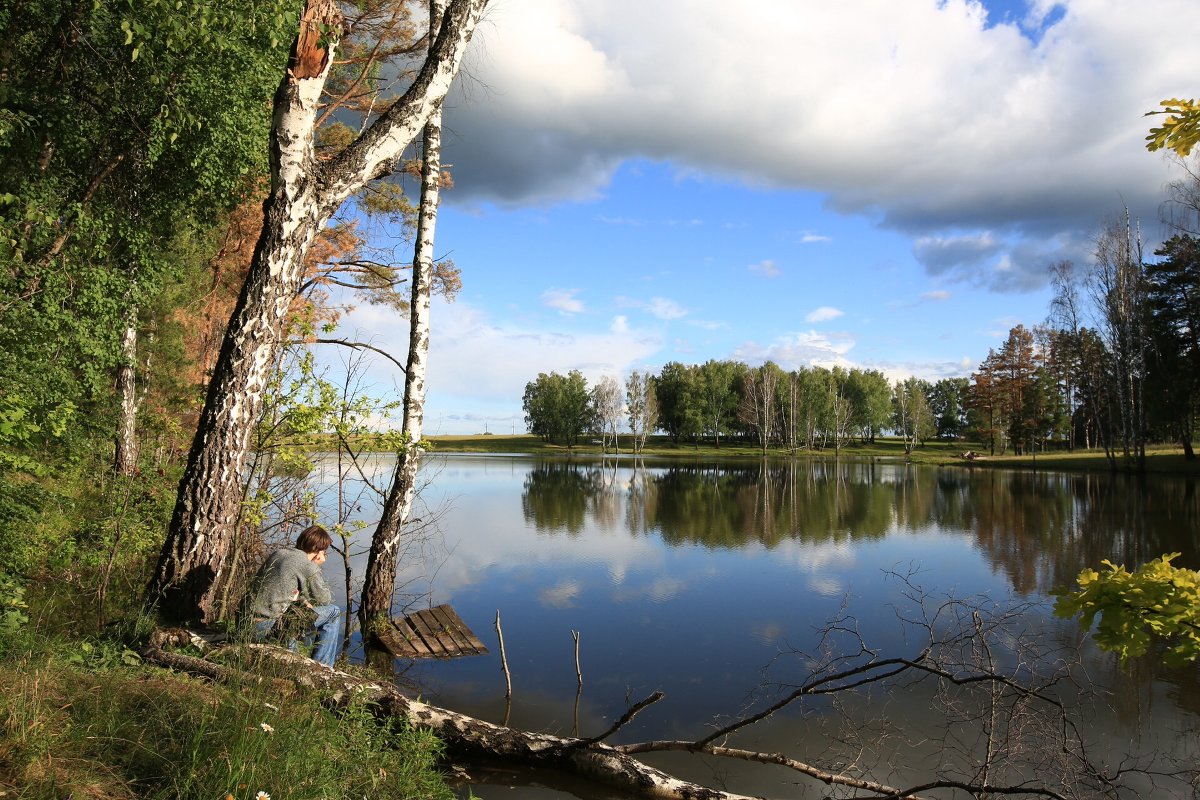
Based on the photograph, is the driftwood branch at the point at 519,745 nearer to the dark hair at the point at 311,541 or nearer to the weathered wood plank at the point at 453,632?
the dark hair at the point at 311,541

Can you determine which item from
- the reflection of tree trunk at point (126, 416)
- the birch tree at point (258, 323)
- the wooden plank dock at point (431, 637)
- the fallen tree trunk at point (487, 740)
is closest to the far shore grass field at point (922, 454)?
the reflection of tree trunk at point (126, 416)

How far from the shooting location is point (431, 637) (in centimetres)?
870

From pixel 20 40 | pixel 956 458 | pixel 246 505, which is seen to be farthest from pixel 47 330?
pixel 956 458

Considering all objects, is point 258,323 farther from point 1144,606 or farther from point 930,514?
point 930,514

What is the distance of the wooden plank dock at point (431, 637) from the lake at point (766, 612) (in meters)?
0.19

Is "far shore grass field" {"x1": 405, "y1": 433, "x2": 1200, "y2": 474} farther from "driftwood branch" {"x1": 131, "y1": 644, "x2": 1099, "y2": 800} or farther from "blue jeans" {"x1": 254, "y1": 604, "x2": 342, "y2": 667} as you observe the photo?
"driftwood branch" {"x1": 131, "y1": 644, "x2": 1099, "y2": 800}

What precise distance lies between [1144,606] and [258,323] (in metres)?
5.82

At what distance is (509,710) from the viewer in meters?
6.85

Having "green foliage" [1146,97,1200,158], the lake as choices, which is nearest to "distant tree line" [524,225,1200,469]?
the lake

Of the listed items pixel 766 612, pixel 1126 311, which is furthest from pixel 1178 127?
pixel 1126 311

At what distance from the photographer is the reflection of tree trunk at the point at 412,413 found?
9.09 metres

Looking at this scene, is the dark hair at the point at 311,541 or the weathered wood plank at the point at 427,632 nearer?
the dark hair at the point at 311,541

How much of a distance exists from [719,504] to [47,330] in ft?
76.7

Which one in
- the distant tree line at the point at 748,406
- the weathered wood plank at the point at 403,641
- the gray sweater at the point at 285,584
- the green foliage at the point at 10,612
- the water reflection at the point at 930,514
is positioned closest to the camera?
the green foliage at the point at 10,612
